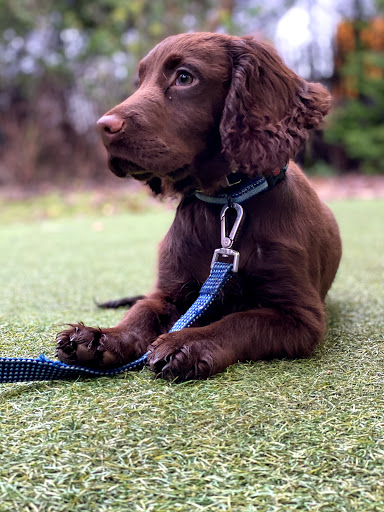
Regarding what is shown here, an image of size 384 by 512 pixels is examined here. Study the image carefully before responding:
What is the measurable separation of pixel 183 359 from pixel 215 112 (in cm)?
75

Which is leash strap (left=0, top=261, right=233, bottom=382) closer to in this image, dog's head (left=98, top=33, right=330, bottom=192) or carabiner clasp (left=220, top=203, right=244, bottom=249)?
carabiner clasp (left=220, top=203, right=244, bottom=249)

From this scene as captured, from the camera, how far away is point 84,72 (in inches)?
399

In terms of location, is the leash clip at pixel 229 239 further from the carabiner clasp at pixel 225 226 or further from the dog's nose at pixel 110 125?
the dog's nose at pixel 110 125

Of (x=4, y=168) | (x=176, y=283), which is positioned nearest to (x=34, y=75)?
(x=4, y=168)

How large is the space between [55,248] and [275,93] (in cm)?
302

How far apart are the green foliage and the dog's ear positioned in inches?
386

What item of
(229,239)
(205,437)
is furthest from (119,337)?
(205,437)

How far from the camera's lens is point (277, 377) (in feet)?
4.38

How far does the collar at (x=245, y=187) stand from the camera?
1.66 meters

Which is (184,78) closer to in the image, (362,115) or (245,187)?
(245,187)

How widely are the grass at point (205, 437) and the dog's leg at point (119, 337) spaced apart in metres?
0.07

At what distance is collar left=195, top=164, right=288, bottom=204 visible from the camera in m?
1.66

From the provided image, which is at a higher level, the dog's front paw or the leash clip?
the leash clip

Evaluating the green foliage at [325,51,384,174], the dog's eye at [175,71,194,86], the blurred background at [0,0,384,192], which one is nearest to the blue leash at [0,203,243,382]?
the dog's eye at [175,71,194,86]
